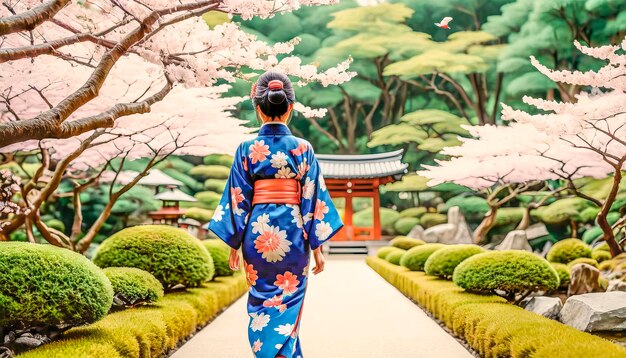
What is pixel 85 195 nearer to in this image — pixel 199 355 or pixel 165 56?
pixel 165 56

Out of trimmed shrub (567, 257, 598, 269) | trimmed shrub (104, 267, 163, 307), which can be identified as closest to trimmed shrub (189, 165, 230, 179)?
trimmed shrub (567, 257, 598, 269)

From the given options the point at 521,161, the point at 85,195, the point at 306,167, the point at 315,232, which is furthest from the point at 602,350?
the point at 85,195

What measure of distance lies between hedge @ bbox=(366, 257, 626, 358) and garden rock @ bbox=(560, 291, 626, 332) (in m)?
0.70

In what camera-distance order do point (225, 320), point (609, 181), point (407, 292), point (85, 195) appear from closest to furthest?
point (225, 320)
point (407, 292)
point (609, 181)
point (85, 195)

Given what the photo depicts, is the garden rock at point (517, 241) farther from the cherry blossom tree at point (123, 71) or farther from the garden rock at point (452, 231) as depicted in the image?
the cherry blossom tree at point (123, 71)

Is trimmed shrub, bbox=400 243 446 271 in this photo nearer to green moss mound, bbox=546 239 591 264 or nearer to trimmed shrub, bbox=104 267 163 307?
green moss mound, bbox=546 239 591 264

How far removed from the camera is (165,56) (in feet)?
19.2

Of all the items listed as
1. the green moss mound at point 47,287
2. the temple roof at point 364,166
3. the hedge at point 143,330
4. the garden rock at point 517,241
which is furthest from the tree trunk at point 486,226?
the green moss mound at point 47,287

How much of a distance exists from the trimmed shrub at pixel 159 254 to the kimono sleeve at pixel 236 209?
2.88 m

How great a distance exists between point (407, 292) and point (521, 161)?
7736 mm

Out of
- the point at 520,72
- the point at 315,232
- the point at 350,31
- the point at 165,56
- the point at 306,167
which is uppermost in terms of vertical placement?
the point at 350,31

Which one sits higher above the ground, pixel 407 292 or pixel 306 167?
pixel 306 167

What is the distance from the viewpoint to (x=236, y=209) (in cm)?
318

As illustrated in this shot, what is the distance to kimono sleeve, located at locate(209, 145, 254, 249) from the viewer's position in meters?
3.16
